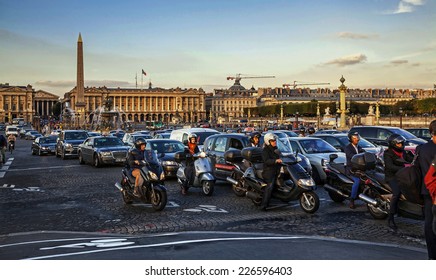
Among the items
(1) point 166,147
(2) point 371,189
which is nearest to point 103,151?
(1) point 166,147

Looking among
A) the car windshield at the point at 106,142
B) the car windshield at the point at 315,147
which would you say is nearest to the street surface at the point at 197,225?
the car windshield at the point at 315,147

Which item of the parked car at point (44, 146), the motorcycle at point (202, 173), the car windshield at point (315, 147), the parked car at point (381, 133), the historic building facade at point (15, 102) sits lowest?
the parked car at point (44, 146)

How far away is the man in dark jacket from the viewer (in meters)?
9.11

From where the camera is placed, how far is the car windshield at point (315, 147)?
1426 cm

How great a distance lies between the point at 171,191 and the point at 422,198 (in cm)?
797

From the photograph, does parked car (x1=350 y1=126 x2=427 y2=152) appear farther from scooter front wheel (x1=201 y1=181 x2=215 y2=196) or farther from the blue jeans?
the blue jeans

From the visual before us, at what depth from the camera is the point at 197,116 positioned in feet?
551

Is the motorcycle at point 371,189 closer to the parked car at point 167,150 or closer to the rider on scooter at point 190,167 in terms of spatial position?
the rider on scooter at point 190,167

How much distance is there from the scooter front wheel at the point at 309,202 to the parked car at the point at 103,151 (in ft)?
36.3

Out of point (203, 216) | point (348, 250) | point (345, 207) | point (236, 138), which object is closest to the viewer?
point (348, 250)

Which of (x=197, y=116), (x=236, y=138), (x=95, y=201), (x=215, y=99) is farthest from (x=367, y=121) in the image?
(x=215, y=99)

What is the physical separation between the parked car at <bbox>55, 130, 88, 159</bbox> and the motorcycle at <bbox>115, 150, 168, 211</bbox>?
51.8ft

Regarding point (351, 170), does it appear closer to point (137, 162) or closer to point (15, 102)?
point (137, 162)
